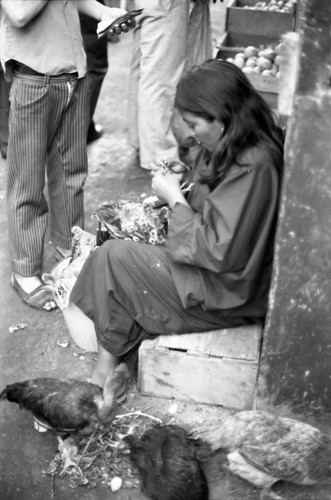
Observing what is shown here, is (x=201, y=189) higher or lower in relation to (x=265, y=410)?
higher

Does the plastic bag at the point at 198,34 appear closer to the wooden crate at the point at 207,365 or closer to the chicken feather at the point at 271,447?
the wooden crate at the point at 207,365

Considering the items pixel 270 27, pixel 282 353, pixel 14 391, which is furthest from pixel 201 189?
pixel 270 27

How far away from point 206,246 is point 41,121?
152 centimetres

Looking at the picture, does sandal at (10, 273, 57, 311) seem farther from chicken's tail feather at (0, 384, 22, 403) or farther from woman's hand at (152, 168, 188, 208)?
woman's hand at (152, 168, 188, 208)

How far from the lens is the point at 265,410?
375 centimetres

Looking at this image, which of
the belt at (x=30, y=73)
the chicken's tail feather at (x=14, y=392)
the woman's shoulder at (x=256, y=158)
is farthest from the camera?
the belt at (x=30, y=73)

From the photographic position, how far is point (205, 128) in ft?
11.7

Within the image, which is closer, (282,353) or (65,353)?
(282,353)

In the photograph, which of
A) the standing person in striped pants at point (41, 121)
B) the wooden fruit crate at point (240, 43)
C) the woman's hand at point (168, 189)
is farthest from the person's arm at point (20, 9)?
the wooden fruit crate at point (240, 43)

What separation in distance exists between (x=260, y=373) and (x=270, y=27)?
200 inches

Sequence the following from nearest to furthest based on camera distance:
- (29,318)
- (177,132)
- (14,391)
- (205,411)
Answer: (14,391) → (205,411) → (29,318) → (177,132)

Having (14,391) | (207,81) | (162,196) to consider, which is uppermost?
(207,81)

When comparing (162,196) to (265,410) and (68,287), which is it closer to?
(68,287)

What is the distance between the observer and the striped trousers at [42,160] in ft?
14.0
